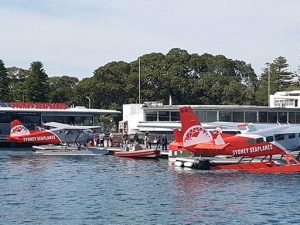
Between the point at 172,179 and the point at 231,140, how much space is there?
271 inches

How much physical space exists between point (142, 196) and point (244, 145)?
14.9 metres

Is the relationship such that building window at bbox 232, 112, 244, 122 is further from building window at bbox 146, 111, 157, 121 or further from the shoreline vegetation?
the shoreline vegetation

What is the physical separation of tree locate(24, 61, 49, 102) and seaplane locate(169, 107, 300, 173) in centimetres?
6667

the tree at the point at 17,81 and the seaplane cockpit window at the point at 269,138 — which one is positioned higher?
the tree at the point at 17,81

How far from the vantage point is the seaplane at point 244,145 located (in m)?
49.1

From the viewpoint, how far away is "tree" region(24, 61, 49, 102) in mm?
113312

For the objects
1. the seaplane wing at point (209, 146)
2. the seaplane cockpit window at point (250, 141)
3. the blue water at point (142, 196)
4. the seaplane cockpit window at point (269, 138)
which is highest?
the seaplane cockpit window at point (269, 138)

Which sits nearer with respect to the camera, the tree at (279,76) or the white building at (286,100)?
the white building at (286,100)

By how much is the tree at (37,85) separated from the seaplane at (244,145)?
219 ft

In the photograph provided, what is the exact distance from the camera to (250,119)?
76625 millimetres

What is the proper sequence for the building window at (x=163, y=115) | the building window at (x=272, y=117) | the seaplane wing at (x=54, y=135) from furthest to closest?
1. the building window at (x=163, y=115)
2. the building window at (x=272, y=117)
3. the seaplane wing at (x=54, y=135)

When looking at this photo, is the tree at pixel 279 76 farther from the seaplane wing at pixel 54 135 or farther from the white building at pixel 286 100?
the seaplane wing at pixel 54 135

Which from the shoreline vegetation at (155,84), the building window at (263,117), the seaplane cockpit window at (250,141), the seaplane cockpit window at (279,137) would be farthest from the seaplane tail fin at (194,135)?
the shoreline vegetation at (155,84)

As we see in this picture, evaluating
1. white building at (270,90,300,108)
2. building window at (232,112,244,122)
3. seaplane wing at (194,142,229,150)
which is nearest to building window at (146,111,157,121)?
building window at (232,112,244,122)
